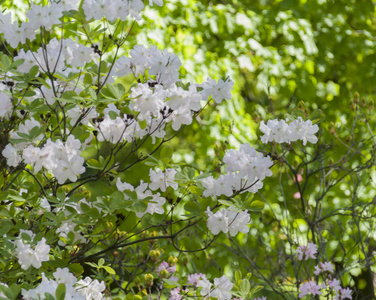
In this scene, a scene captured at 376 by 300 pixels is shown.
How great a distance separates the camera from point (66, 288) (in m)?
1.03

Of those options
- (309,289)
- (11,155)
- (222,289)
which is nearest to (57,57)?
(11,155)

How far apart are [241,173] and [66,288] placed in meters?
0.50

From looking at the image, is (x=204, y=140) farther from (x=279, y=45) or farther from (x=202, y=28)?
(x=279, y=45)

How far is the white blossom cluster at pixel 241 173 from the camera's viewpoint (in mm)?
1201

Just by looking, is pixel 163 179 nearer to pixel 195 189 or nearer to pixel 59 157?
pixel 195 189

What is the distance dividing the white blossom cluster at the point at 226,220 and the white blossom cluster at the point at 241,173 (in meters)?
0.05

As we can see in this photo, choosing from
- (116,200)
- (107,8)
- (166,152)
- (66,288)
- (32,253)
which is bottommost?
(66,288)

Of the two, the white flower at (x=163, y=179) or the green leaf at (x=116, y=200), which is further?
the white flower at (x=163, y=179)

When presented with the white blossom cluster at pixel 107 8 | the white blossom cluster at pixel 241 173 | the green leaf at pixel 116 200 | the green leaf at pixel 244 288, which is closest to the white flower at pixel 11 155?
the green leaf at pixel 116 200

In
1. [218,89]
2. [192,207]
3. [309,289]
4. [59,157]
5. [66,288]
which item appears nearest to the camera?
[66,288]

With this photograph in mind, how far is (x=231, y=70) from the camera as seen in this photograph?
3.40m

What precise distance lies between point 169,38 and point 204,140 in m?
0.77

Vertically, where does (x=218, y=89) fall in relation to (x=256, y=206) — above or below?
above

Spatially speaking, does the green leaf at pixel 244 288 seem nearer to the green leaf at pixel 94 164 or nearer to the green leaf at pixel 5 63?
the green leaf at pixel 94 164
